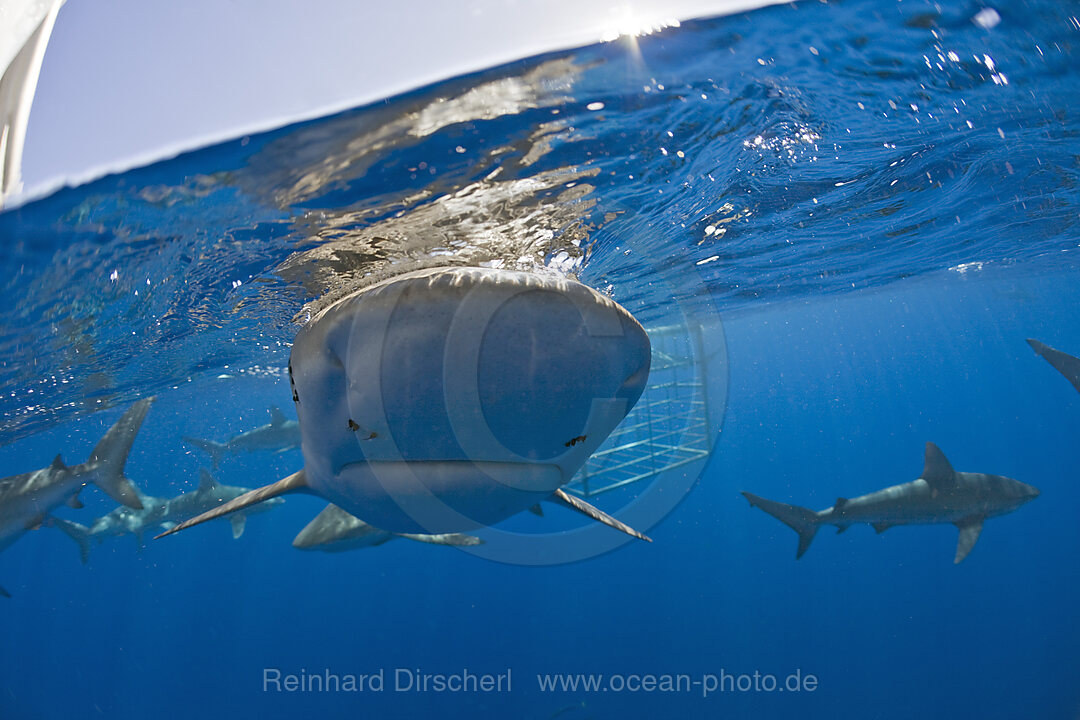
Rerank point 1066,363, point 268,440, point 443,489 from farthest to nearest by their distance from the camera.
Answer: point 268,440
point 1066,363
point 443,489

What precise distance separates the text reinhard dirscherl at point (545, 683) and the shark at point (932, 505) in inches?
485

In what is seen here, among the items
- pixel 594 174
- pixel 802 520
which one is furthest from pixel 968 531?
pixel 594 174

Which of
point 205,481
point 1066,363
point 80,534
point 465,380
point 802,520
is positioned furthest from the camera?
point 80,534

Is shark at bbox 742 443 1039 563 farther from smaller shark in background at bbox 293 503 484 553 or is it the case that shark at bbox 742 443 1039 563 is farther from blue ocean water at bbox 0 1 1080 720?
smaller shark in background at bbox 293 503 484 553

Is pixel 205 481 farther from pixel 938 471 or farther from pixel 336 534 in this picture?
pixel 938 471

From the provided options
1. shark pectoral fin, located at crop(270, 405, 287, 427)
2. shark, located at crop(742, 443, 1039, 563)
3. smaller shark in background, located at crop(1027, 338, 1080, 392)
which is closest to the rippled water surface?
smaller shark in background, located at crop(1027, 338, 1080, 392)

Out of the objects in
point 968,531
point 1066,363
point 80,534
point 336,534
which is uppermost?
point 1066,363

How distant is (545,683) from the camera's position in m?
20.2

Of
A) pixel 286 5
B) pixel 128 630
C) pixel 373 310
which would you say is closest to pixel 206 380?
pixel 286 5

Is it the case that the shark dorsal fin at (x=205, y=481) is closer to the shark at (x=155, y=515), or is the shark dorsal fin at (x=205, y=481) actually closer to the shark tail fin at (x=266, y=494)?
the shark at (x=155, y=515)

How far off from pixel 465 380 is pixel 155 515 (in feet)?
42.8

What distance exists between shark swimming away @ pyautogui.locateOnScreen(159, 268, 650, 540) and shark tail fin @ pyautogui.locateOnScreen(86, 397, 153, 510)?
25.1 feet

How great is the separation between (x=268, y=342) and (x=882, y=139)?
11903mm

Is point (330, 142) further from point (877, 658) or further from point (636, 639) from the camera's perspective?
point (877, 658)
